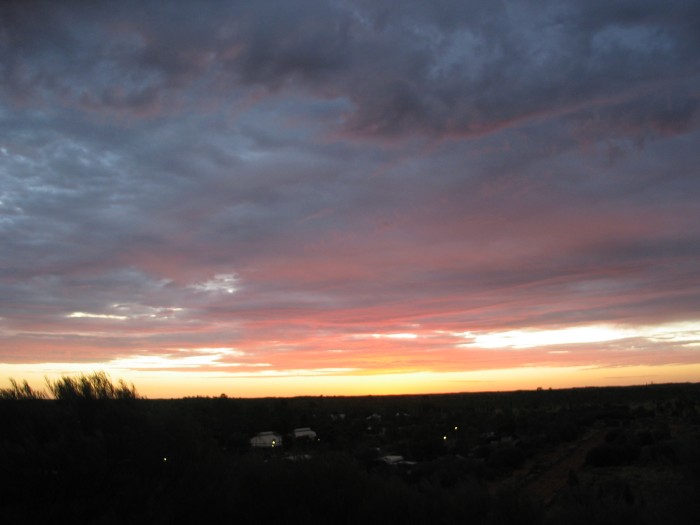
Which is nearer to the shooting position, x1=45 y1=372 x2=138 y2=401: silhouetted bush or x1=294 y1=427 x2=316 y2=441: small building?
x1=45 y1=372 x2=138 y2=401: silhouetted bush

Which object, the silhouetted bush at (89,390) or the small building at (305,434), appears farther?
the small building at (305,434)

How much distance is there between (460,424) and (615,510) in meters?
44.0

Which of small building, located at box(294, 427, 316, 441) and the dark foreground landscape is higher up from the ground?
the dark foreground landscape

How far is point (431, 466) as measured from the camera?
28.6 m

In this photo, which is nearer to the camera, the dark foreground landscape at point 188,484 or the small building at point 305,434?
the dark foreground landscape at point 188,484

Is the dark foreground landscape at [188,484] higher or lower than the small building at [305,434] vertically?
higher

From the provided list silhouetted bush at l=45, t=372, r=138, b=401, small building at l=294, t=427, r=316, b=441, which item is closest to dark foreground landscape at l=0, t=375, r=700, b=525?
silhouetted bush at l=45, t=372, r=138, b=401

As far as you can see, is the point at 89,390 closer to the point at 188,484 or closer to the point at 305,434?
the point at 188,484

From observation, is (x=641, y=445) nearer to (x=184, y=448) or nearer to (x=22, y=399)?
(x=184, y=448)

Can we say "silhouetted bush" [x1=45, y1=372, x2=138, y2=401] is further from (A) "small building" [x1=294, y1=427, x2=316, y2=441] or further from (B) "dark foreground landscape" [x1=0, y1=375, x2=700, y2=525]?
(A) "small building" [x1=294, y1=427, x2=316, y2=441]

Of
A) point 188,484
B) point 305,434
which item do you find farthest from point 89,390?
point 305,434

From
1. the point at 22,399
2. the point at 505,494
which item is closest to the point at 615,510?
the point at 505,494

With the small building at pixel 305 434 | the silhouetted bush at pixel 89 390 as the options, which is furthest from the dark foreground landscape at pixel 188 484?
the small building at pixel 305 434

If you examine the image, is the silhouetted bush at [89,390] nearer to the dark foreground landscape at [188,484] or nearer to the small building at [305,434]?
the dark foreground landscape at [188,484]
